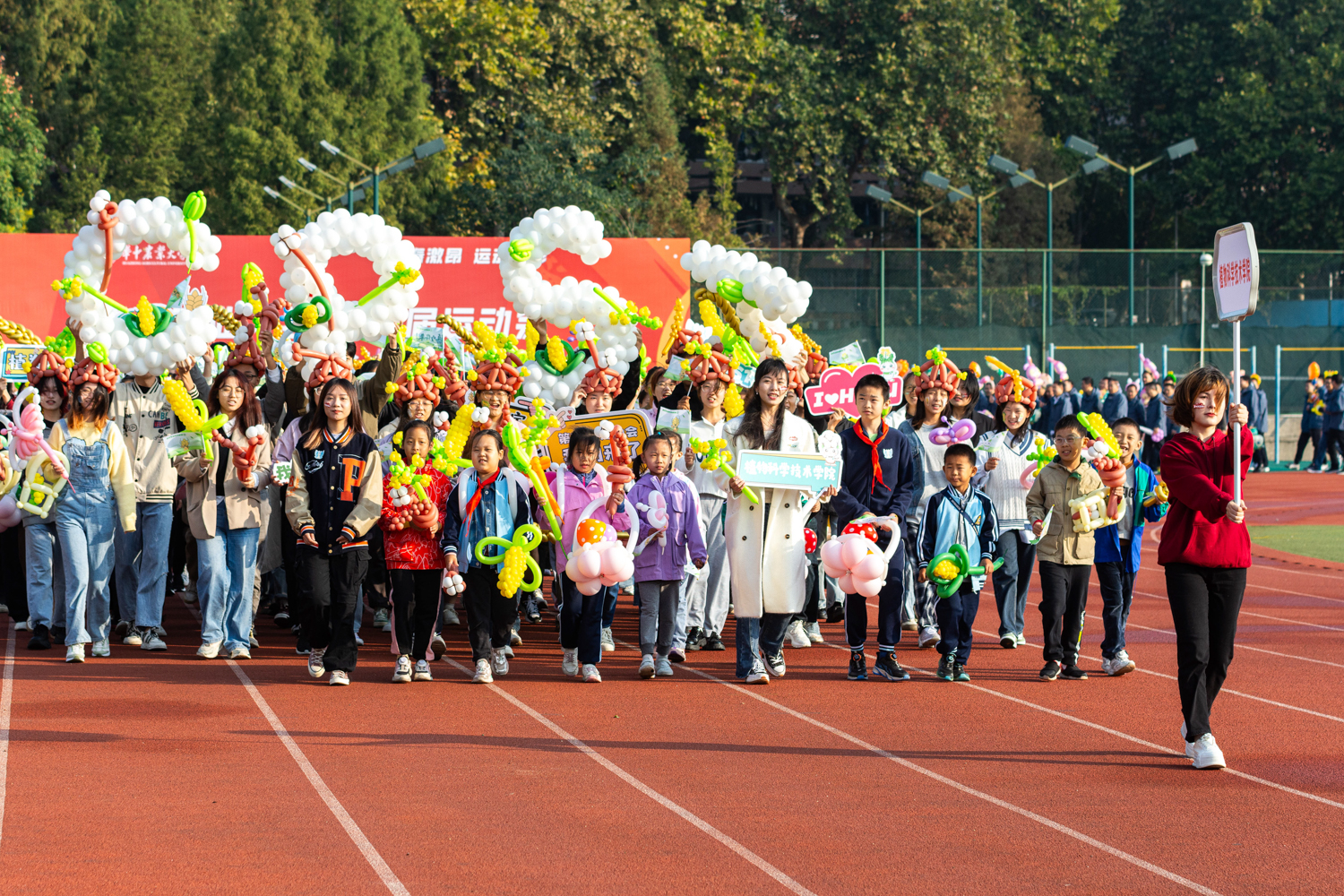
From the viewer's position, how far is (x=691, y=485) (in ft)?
29.0

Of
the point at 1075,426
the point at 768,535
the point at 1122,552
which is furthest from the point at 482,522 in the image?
the point at 1122,552

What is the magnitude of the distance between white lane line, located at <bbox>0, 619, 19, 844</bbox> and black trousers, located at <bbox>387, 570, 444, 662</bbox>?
200 centimetres

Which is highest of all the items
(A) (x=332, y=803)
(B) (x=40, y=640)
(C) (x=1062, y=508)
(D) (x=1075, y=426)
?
(D) (x=1075, y=426)

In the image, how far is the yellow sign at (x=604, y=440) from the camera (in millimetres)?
9203

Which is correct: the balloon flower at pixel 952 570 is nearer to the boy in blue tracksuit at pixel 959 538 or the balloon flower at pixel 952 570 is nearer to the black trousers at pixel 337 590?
the boy in blue tracksuit at pixel 959 538

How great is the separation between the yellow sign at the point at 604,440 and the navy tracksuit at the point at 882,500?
118 centimetres

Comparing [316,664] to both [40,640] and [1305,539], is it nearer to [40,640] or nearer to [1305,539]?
[40,640]

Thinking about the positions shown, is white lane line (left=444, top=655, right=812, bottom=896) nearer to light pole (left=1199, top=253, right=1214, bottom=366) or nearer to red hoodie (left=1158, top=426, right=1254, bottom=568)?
red hoodie (left=1158, top=426, right=1254, bottom=568)

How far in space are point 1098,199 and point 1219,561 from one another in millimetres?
51491

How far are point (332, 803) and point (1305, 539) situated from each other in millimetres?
13834

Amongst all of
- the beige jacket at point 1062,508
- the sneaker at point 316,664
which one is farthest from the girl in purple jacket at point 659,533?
the beige jacket at point 1062,508

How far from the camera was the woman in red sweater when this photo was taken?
666cm

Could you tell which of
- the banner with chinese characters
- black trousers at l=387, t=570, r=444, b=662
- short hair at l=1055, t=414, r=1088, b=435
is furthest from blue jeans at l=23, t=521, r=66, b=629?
the banner with chinese characters

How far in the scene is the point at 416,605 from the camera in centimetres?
866
